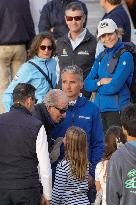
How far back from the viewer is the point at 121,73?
9.76 meters

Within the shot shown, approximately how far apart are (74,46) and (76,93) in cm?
210

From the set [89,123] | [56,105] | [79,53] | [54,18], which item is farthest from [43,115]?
[54,18]

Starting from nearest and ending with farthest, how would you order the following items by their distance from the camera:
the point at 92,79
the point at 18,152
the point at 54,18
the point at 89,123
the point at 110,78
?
the point at 18,152, the point at 89,123, the point at 110,78, the point at 92,79, the point at 54,18

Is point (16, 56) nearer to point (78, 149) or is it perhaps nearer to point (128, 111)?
point (78, 149)

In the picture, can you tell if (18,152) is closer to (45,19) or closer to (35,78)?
Answer: (35,78)

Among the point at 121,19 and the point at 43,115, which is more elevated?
the point at 121,19

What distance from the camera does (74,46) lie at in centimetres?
1045

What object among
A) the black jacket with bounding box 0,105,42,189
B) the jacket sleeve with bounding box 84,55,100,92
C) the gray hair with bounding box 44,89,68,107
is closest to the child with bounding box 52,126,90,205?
the black jacket with bounding box 0,105,42,189

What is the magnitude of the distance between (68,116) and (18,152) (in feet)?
3.74

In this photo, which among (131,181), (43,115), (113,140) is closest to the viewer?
(131,181)

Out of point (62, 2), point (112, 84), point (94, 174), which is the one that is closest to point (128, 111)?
Result: point (94, 174)

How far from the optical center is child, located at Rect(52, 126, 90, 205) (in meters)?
7.50

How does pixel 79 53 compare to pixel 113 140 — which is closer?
pixel 113 140

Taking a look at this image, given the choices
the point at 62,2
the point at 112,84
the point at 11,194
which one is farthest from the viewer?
the point at 62,2
